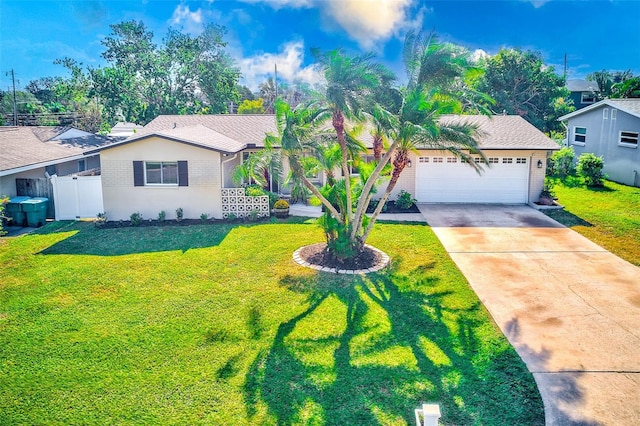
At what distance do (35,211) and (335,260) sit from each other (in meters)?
11.8

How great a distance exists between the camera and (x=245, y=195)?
18266 mm

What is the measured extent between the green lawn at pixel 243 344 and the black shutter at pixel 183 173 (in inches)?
171

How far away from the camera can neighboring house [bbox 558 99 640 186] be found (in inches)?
934

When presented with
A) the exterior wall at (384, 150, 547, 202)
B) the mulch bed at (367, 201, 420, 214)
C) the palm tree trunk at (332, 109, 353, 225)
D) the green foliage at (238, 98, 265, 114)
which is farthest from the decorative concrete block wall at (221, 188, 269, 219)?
the green foliage at (238, 98, 265, 114)

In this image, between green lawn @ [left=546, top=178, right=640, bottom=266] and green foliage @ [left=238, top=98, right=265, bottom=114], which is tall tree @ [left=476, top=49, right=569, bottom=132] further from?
green foliage @ [left=238, top=98, right=265, bottom=114]

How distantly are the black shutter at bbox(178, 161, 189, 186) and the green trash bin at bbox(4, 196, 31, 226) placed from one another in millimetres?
5784

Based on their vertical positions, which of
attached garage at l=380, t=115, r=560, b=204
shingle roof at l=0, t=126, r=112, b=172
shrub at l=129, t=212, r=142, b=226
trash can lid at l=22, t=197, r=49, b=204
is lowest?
shrub at l=129, t=212, r=142, b=226

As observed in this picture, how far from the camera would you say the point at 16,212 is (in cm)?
1752

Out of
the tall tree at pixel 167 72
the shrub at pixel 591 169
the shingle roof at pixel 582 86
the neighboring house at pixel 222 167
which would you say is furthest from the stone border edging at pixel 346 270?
the shingle roof at pixel 582 86

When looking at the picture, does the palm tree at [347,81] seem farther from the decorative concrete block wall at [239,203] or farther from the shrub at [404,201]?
the shrub at [404,201]

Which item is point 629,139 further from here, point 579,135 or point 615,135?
point 579,135

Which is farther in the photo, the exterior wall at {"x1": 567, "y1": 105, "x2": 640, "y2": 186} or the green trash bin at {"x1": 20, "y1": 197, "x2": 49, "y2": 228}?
the exterior wall at {"x1": 567, "y1": 105, "x2": 640, "y2": 186}

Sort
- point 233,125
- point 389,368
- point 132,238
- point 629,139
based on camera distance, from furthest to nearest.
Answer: point 629,139 → point 233,125 → point 132,238 → point 389,368

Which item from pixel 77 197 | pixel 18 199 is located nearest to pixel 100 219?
pixel 77 197
